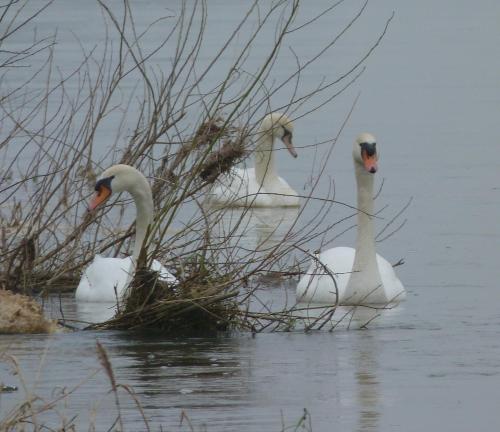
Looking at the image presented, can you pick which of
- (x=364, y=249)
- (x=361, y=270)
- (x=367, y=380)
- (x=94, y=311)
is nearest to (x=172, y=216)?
(x=94, y=311)

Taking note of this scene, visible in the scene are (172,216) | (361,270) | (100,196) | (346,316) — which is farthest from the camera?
(361,270)

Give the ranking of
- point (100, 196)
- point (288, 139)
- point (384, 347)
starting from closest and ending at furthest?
point (384, 347) < point (100, 196) < point (288, 139)

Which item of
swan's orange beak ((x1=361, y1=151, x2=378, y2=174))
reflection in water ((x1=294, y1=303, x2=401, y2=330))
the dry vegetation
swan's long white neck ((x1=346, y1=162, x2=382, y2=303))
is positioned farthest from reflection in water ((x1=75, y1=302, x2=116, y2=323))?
swan's orange beak ((x1=361, y1=151, x2=378, y2=174))

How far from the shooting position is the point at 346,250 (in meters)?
12.3

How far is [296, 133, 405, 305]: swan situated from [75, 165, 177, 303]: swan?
1133 millimetres

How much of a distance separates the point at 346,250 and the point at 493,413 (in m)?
4.80

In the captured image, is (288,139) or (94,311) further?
(288,139)

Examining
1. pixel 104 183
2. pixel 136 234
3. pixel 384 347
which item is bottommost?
pixel 384 347

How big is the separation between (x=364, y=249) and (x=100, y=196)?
1975mm

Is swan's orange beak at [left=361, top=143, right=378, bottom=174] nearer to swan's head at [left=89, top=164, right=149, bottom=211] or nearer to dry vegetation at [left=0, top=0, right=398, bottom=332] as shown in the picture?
dry vegetation at [left=0, top=0, right=398, bottom=332]

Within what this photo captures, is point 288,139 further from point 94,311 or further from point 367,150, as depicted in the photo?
point 94,311

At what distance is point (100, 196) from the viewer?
10805 mm

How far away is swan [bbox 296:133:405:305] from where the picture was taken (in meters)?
11.5

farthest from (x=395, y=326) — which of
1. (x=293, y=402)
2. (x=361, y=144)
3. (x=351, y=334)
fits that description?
(x=293, y=402)
